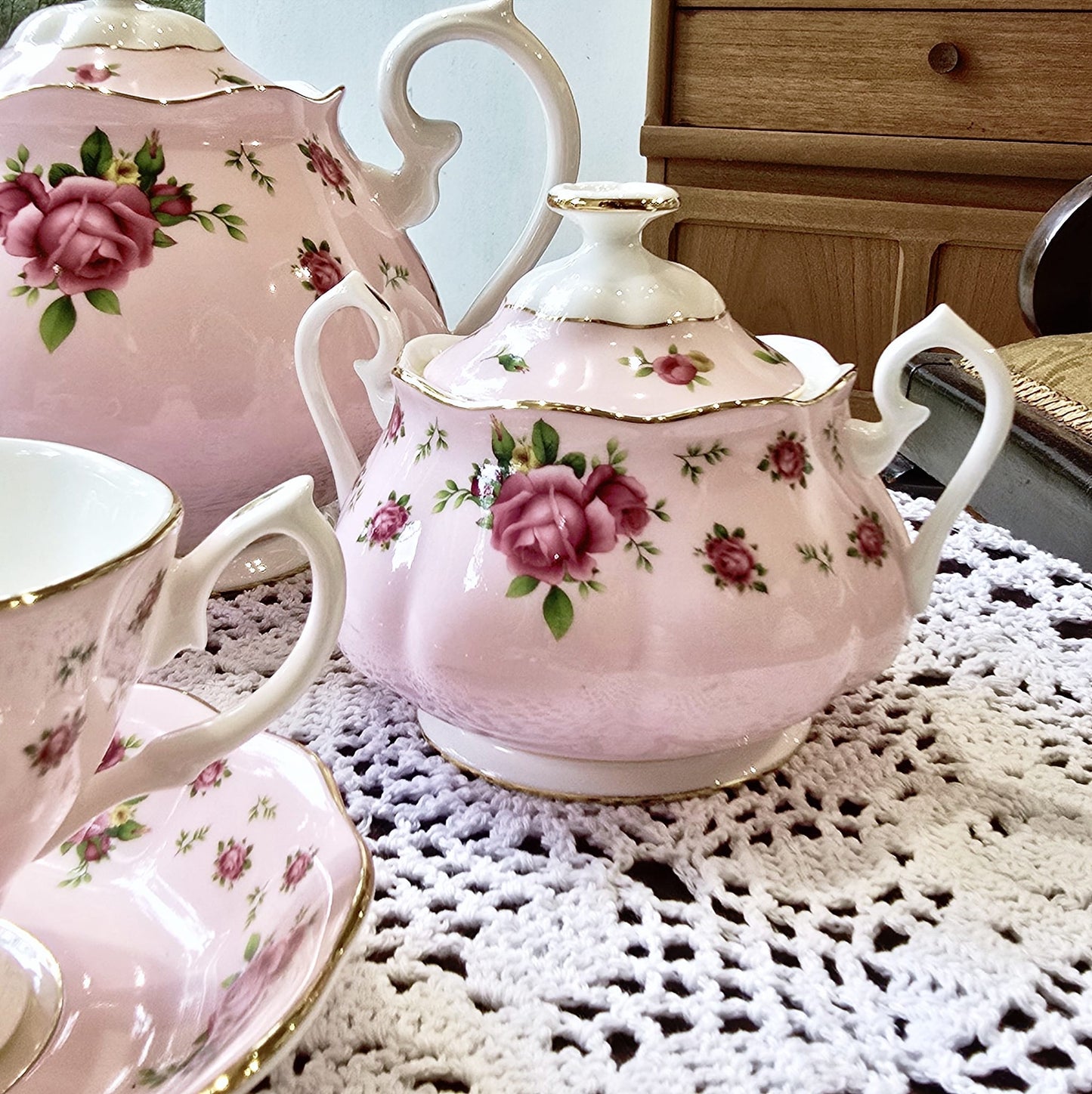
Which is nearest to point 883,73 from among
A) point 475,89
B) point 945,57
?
point 945,57

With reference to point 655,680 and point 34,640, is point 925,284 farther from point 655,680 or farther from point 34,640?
point 34,640

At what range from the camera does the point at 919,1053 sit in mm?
298

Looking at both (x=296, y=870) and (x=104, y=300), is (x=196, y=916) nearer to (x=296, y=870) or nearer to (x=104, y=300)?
(x=296, y=870)

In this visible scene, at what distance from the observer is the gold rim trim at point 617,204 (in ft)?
1.38

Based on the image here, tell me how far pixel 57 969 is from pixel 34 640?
0.11 meters

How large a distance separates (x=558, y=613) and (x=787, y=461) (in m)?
0.09

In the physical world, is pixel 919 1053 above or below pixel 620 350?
below

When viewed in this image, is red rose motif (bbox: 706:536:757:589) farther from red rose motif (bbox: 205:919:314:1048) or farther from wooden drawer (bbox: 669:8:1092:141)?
wooden drawer (bbox: 669:8:1092:141)

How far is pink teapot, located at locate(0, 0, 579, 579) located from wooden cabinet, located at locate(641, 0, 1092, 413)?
975mm

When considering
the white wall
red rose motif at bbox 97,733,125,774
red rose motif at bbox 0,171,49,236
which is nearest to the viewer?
red rose motif at bbox 97,733,125,774

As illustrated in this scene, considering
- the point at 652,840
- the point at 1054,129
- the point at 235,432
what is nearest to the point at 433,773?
the point at 652,840

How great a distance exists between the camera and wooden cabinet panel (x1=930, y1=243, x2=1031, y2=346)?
1475mm

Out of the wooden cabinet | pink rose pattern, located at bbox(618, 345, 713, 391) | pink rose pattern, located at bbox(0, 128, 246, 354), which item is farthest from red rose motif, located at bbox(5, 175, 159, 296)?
the wooden cabinet

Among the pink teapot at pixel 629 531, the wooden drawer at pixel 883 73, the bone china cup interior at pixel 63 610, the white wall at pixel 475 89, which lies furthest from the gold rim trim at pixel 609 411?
the white wall at pixel 475 89
